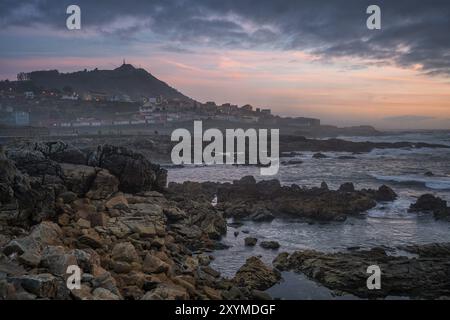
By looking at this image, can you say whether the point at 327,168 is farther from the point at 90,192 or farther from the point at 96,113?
the point at 96,113

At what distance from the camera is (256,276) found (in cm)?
1230

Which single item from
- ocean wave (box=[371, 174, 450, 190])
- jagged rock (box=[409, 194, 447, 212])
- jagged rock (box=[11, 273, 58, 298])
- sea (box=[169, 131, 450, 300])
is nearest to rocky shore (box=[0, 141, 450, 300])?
jagged rock (box=[11, 273, 58, 298])

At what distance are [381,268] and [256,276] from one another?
3.76m

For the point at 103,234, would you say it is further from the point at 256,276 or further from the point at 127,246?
the point at 256,276

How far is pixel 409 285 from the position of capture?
1184cm

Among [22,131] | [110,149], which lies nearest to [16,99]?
[22,131]

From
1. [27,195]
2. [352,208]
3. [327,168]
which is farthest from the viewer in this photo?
[327,168]

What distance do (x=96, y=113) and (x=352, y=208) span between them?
135m

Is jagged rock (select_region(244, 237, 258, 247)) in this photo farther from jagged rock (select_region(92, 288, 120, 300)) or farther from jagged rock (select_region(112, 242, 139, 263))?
jagged rock (select_region(92, 288, 120, 300))

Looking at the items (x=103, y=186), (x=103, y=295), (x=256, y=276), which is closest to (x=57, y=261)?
(x=103, y=295)

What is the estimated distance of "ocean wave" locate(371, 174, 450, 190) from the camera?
3381 centimetres

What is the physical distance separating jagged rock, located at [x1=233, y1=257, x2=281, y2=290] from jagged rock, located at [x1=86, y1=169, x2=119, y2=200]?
6693 mm

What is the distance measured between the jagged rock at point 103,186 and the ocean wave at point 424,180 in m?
25.7

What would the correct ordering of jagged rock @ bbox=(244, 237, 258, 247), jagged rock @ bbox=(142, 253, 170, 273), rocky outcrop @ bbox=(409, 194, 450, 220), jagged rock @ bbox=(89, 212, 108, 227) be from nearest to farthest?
jagged rock @ bbox=(142, 253, 170, 273)
jagged rock @ bbox=(89, 212, 108, 227)
jagged rock @ bbox=(244, 237, 258, 247)
rocky outcrop @ bbox=(409, 194, 450, 220)
